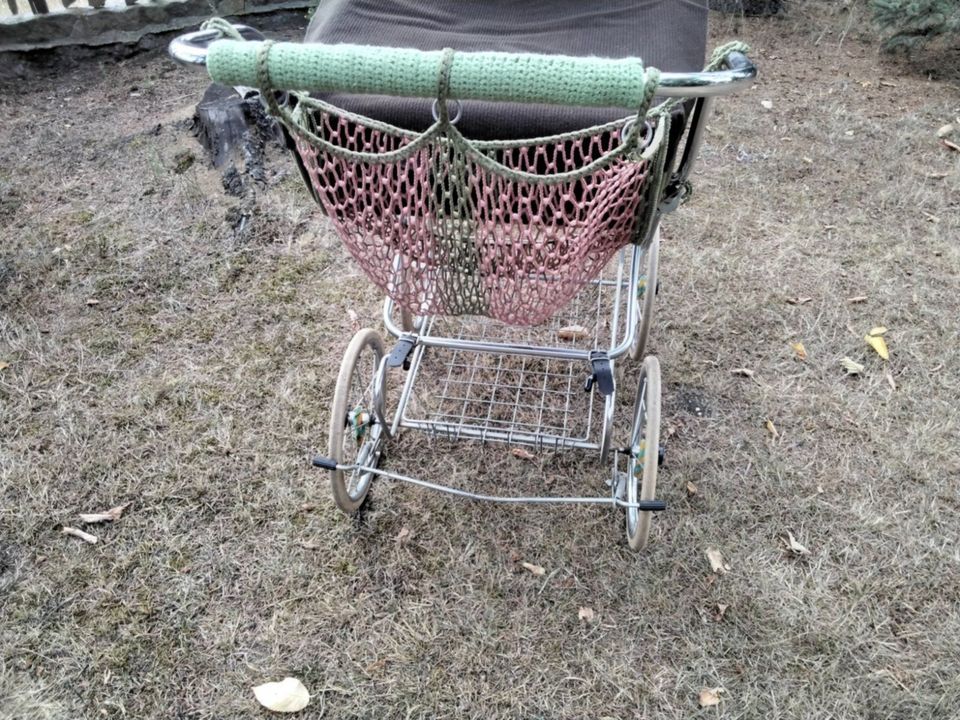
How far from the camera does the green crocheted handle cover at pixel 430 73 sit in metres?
1.12

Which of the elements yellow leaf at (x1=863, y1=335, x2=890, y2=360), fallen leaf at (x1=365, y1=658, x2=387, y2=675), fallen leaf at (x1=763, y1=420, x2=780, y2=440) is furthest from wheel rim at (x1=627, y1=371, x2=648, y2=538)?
yellow leaf at (x1=863, y1=335, x2=890, y2=360)

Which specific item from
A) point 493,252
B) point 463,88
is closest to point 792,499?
point 493,252

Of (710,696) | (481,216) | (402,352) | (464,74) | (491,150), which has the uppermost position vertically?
(464,74)

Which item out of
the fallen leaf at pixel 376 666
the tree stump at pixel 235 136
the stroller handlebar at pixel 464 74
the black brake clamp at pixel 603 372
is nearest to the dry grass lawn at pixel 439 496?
the fallen leaf at pixel 376 666

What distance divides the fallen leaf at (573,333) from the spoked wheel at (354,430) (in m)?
0.73

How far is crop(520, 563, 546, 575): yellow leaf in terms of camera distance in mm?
1948

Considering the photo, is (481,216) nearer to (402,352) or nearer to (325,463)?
(402,352)

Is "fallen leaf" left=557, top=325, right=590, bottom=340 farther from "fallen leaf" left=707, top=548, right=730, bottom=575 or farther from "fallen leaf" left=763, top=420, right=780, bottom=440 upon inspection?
"fallen leaf" left=707, top=548, right=730, bottom=575

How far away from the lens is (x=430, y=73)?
3.79 ft

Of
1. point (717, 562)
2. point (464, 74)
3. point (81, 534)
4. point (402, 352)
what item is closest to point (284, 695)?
point (81, 534)

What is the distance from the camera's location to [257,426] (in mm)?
2305

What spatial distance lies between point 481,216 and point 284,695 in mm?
1180

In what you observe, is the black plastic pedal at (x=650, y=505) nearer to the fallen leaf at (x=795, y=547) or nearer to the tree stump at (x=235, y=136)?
the fallen leaf at (x=795, y=547)

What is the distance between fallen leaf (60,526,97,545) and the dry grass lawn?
0.06 ft
